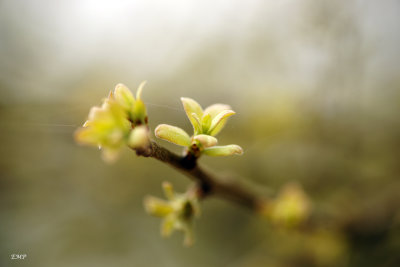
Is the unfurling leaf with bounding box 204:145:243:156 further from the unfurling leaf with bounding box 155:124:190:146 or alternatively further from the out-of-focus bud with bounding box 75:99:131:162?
the out-of-focus bud with bounding box 75:99:131:162

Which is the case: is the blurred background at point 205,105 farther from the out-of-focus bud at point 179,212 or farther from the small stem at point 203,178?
the out-of-focus bud at point 179,212

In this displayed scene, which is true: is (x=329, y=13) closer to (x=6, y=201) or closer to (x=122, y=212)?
(x=122, y=212)

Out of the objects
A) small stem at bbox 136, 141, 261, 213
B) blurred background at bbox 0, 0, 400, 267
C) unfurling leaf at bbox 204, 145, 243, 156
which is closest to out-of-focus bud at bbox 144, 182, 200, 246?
small stem at bbox 136, 141, 261, 213

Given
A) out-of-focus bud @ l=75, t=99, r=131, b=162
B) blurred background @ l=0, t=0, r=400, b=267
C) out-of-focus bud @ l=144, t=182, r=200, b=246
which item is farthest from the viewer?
blurred background @ l=0, t=0, r=400, b=267

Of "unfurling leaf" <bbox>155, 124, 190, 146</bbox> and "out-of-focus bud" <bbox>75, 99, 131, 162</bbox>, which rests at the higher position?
"unfurling leaf" <bbox>155, 124, 190, 146</bbox>

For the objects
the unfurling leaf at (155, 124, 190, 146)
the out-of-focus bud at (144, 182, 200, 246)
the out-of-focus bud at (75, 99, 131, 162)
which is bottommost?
the out-of-focus bud at (75, 99, 131, 162)

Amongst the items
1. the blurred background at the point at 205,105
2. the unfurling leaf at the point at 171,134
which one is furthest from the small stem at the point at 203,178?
the blurred background at the point at 205,105

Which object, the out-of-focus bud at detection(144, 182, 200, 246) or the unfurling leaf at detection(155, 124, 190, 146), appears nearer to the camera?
the unfurling leaf at detection(155, 124, 190, 146)

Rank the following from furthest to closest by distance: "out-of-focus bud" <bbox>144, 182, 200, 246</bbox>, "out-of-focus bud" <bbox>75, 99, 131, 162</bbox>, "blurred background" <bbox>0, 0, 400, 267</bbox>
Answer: "blurred background" <bbox>0, 0, 400, 267</bbox> < "out-of-focus bud" <bbox>144, 182, 200, 246</bbox> < "out-of-focus bud" <bbox>75, 99, 131, 162</bbox>
